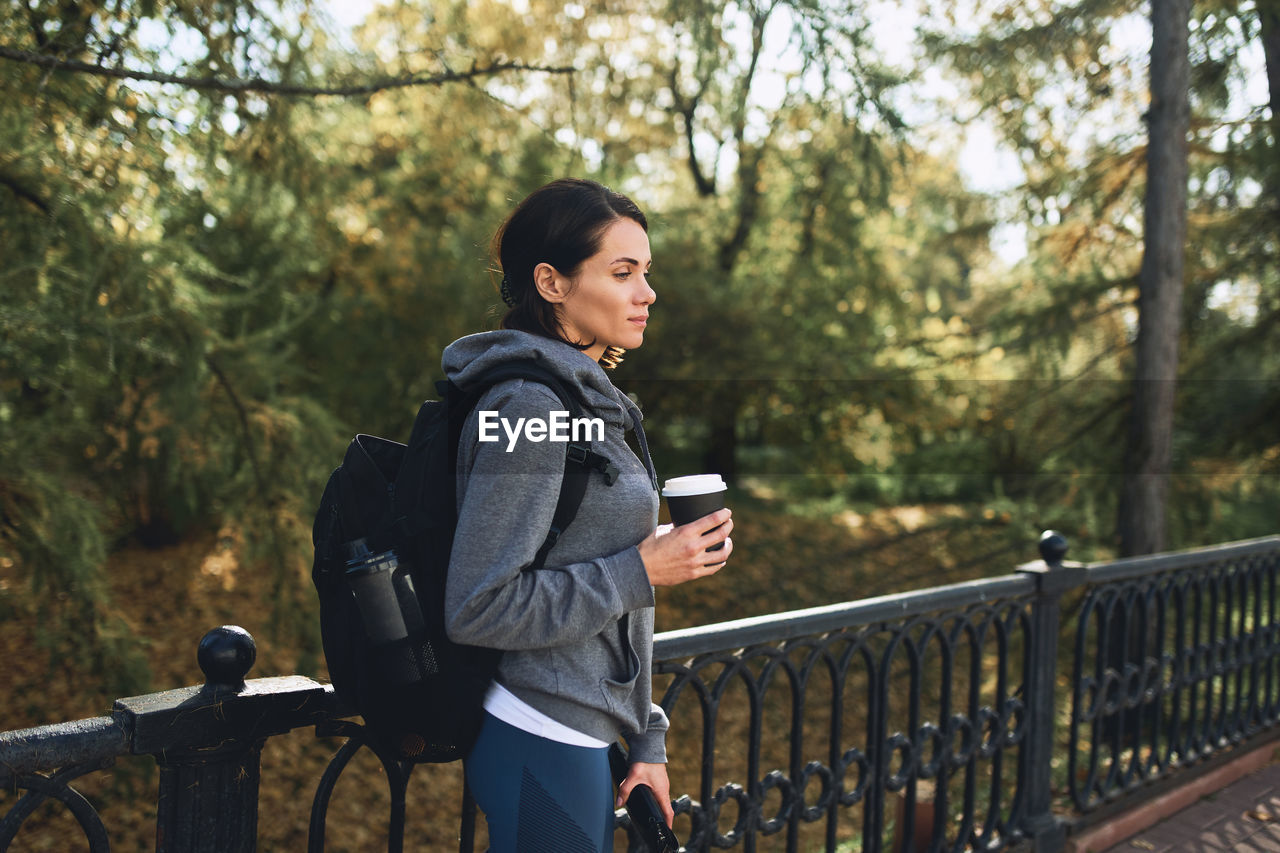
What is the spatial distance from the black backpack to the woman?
0.04 meters

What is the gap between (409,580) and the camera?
152cm

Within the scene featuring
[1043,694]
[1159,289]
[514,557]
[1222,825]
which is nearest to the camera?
[514,557]

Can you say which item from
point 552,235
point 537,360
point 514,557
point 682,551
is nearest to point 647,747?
point 682,551

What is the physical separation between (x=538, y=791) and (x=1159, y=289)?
23.7ft

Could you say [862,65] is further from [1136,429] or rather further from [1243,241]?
[1243,241]

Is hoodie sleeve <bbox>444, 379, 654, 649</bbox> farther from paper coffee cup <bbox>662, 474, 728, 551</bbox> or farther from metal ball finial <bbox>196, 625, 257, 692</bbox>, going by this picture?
metal ball finial <bbox>196, 625, 257, 692</bbox>

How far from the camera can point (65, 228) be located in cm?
429

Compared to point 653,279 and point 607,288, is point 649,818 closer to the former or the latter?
point 607,288

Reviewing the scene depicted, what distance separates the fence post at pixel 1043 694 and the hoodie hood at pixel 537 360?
8.96 ft

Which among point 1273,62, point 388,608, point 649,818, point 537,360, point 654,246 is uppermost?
point 1273,62

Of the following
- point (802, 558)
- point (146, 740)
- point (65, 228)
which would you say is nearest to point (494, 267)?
point (146, 740)

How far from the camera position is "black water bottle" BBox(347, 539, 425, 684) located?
149 cm

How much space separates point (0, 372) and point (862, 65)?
4992 mm

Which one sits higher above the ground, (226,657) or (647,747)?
(226,657)
